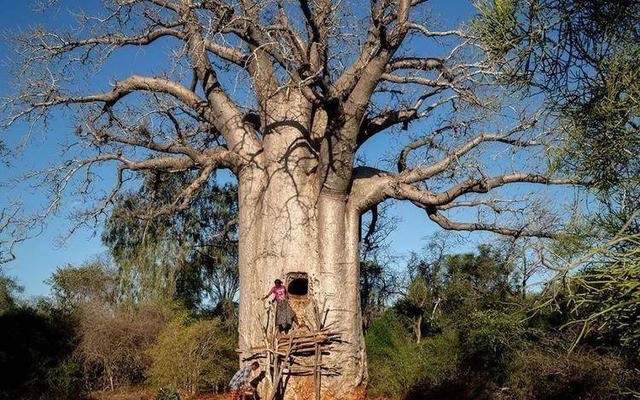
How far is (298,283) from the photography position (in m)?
8.16

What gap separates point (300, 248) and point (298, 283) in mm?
797

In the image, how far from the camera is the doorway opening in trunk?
754 centimetres

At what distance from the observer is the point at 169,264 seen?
20.6 meters

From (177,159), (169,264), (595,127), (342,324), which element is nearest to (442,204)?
(342,324)

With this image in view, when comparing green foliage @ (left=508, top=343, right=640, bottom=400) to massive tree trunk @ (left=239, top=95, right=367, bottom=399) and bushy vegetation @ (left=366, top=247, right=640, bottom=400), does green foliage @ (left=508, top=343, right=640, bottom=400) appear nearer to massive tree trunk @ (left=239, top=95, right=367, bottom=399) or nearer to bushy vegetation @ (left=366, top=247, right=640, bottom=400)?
bushy vegetation @ (left=366, top=247, right=640, bottom=400)

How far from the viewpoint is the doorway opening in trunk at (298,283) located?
Answer: 754cm

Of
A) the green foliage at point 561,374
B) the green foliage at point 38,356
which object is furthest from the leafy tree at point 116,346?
the green foliage at point 561,374

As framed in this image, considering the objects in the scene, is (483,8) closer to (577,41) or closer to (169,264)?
(577,41)

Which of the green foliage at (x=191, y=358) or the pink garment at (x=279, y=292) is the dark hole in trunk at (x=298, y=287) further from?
the green foliage at (x=191, y=358)

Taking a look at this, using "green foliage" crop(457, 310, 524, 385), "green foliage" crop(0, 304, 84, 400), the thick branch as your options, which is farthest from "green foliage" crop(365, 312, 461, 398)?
"green foliage" crop(0, 304, 84, 400)

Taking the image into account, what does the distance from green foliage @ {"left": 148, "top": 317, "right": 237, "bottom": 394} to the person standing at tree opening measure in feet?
21.4

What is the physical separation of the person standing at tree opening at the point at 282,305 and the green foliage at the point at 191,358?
6.51 metres

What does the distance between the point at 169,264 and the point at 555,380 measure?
46.4 ft

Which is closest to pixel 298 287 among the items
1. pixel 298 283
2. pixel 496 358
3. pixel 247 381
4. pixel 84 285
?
pixel 298 283
